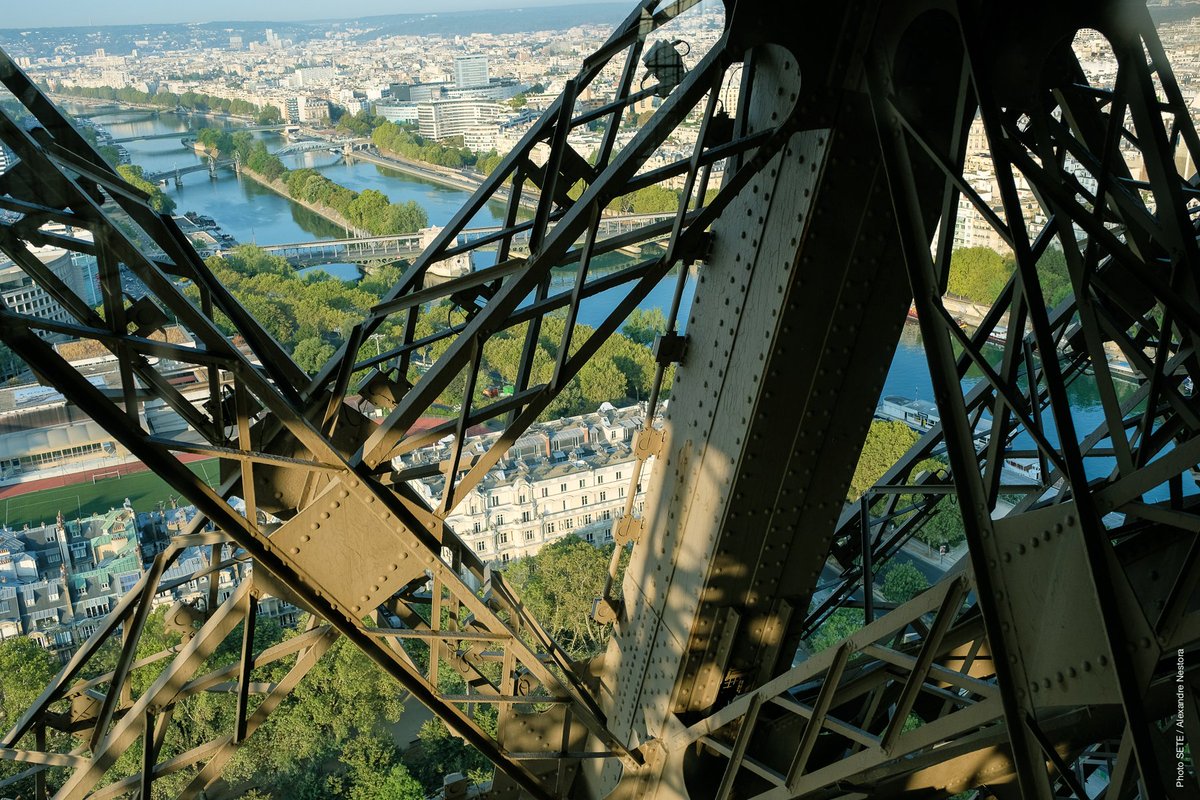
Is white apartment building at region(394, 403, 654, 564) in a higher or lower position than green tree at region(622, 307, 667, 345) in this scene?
lower

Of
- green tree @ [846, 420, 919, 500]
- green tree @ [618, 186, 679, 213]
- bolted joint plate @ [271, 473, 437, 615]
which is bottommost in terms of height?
green tree @ [846, 420, 919, 500]

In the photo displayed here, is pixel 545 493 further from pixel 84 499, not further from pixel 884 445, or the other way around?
pixel 84 499

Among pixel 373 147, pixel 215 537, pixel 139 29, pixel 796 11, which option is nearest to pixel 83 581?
pixel 139 29

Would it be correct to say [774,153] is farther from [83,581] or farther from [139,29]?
[83,581]

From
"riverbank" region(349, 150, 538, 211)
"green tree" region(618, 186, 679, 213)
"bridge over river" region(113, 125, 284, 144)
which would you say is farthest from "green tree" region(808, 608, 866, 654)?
"riverbank" region(349, 150, 538, 211)

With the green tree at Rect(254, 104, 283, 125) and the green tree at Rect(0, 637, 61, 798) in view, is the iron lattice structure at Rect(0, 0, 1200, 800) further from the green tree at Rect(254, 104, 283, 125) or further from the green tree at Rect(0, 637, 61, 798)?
the green tree at Rect(254, 104, 283, 125)

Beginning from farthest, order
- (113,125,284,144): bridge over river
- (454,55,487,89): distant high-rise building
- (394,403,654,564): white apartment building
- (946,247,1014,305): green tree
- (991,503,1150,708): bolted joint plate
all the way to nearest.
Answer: (454,55,487,89): distant high-rise building → (113,125,284,144): bridge over river → (394,403,654,564): white apartment building → (946,247,1014,305): green tree → (991,503,1150,708): bolted joint plate

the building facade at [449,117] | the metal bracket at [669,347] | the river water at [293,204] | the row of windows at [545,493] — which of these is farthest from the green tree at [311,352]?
the metal bracket at [669,347]
